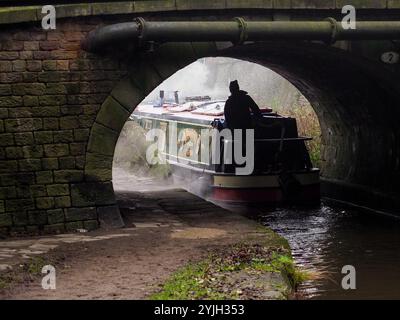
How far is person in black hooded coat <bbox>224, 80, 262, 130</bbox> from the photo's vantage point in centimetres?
1348

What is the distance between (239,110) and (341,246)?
174 inches

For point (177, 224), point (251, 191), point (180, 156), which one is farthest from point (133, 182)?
point (177, 224)

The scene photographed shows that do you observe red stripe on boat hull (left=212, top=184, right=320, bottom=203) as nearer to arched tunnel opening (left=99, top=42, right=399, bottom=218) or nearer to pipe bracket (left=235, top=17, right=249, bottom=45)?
arched tunnel opening (left=99, top=42, right=399, bottom=218)

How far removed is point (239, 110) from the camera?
13602 millimetres

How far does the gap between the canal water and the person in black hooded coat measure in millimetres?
1788

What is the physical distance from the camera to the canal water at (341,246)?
25.4 feet

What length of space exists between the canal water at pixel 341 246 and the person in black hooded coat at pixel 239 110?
5.87 ft

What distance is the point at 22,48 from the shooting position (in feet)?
28.7

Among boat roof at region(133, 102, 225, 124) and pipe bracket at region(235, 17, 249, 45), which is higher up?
pipe bracket at region(235, 17, 249, 45)

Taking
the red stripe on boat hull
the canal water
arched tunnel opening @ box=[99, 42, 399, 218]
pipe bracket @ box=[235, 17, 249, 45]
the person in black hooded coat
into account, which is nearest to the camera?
the canal water

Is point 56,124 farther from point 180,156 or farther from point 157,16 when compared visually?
point 180,156

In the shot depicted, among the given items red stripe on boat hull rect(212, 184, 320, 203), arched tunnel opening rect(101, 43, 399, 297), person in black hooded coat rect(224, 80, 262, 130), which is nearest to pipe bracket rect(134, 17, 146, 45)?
arched tunnel opening rect(101, 43, 399, 297)

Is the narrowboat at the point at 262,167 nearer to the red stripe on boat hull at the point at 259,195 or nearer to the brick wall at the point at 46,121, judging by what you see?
the red stripe on boat hull at the point at 259,195
